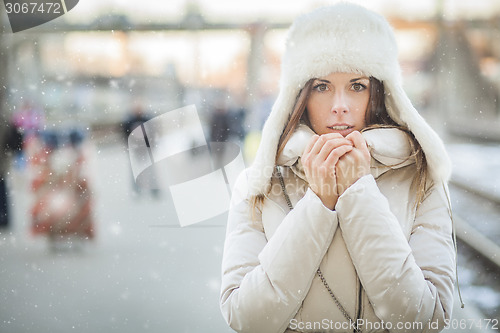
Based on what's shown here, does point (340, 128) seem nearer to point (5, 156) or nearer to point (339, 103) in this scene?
point (339, 103)

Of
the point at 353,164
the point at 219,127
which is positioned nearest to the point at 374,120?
the point at 353,164

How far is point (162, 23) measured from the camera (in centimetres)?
738

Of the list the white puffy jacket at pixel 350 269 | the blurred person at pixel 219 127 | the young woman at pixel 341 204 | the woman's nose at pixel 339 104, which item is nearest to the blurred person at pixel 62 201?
the blurred person at pixel 219 127

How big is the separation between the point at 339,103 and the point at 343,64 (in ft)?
0.40

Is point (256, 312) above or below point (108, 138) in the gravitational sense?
above

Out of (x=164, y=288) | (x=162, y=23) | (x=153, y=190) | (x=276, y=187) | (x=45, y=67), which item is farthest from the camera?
(x=45, y=67)

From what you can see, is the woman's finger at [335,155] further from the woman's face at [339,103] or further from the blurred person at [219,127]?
the blurred person at [219,127]

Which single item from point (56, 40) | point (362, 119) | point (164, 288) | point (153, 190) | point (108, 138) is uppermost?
point (362, 119)

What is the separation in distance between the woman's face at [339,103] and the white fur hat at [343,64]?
0.08 ft

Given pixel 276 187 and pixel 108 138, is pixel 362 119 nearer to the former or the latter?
pixel 276 187

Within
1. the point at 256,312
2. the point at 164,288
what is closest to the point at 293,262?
the point at 256,312

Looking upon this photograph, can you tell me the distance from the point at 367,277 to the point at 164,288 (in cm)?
293

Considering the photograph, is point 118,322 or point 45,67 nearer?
point 118,322

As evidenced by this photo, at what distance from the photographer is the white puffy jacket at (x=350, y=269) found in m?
1.04
